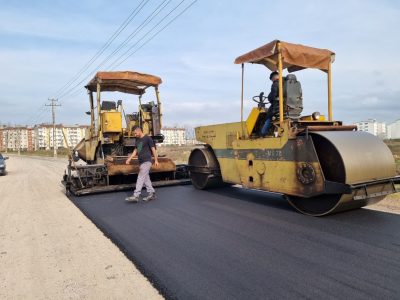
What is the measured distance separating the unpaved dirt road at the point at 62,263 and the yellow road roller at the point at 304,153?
291cm

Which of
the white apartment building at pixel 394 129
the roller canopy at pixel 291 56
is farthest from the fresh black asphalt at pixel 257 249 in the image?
the white apartment building at pixel 394 129

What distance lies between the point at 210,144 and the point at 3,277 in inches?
206

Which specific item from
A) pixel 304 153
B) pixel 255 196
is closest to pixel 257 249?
pixel 304 153

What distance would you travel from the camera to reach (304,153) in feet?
17.5

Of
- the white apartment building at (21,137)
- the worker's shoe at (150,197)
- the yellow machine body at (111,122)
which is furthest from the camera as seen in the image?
the white apartment building at (21,137)

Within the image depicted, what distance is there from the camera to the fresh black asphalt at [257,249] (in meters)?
3.04

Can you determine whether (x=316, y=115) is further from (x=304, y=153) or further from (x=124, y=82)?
(x=124, y=82)

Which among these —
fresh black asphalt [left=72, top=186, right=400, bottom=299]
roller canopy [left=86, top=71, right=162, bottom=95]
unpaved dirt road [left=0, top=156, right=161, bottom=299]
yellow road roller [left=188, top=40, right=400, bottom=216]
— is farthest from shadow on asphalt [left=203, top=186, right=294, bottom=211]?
roller canopy [left=86, top=71, right=162, bottom=95]

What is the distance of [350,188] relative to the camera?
4777 millimetres

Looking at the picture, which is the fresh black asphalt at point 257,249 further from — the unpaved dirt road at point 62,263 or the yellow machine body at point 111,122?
the yellow machine body at point 111,122

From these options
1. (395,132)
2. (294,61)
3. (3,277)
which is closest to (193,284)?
(3,277)

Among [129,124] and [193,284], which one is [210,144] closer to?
[129,124]

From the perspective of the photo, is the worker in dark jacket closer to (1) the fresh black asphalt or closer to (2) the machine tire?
(1) the fresh black asphalt

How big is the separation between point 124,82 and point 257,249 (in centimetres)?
724
